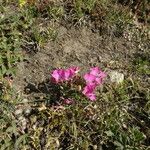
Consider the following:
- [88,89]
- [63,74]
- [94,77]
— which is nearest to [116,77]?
[94,77]

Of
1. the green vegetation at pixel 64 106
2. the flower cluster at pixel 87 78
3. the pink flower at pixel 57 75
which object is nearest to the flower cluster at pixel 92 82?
the flower cluster at pixel 87 78

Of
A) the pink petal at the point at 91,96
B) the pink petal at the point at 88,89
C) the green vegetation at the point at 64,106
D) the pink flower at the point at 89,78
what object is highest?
the pink flower at the point at 89,78

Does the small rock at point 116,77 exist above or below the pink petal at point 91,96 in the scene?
below

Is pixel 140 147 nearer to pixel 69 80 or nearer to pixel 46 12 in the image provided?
pixel 69 80

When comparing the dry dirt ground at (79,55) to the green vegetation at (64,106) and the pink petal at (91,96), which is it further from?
the pink petal at (91,96)

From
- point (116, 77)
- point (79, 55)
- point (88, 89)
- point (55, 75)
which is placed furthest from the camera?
point (79, 55)

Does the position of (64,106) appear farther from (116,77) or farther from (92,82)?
(116,77)

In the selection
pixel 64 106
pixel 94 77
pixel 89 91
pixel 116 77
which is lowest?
pixel 64 106
